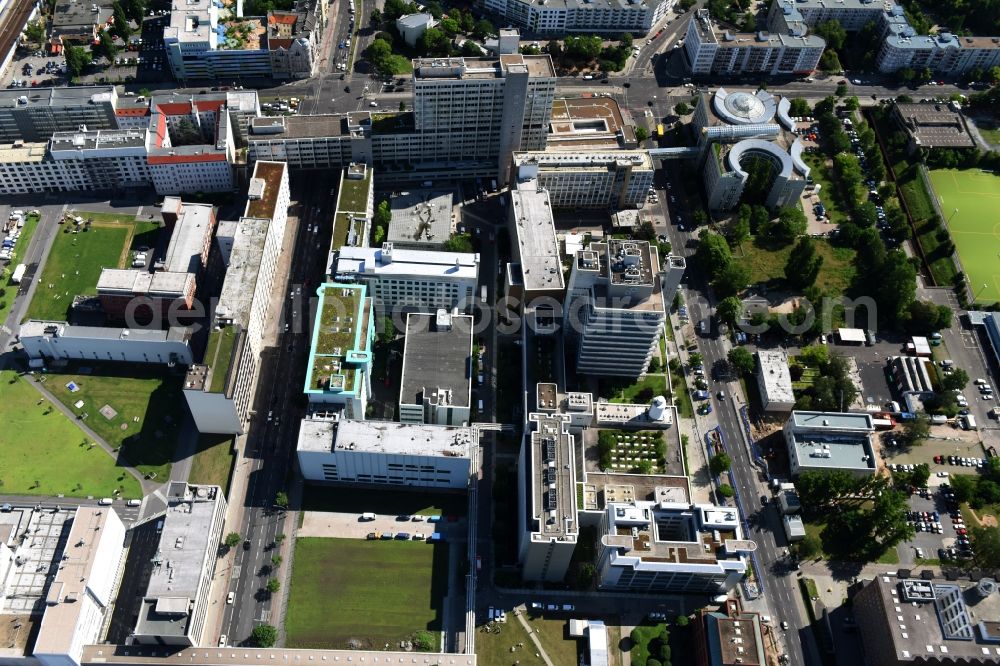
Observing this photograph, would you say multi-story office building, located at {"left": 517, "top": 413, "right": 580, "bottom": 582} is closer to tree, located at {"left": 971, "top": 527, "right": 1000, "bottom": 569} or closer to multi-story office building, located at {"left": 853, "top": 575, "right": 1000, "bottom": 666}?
multi-story office building, located at {"left": 853, "top": 575, "right": 1000, "bottom": 666}

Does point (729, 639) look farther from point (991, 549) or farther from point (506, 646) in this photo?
point (991, 549)

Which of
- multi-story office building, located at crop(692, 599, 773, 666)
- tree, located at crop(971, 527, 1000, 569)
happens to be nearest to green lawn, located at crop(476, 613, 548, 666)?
multi-story office building, located at crop(692, 599, 773, 666)

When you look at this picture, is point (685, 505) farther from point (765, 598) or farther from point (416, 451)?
point (416, 451)

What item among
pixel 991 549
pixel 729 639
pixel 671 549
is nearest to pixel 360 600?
pixel 671 549

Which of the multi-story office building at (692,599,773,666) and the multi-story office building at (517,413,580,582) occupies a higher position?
the multi-story office building at (517,413,580,582)

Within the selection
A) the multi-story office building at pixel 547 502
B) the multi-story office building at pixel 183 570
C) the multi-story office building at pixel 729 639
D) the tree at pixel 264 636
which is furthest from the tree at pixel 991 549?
the multi-story office building at pixel 183 570

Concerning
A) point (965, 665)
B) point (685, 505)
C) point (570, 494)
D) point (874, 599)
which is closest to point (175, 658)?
point (570, 494)
